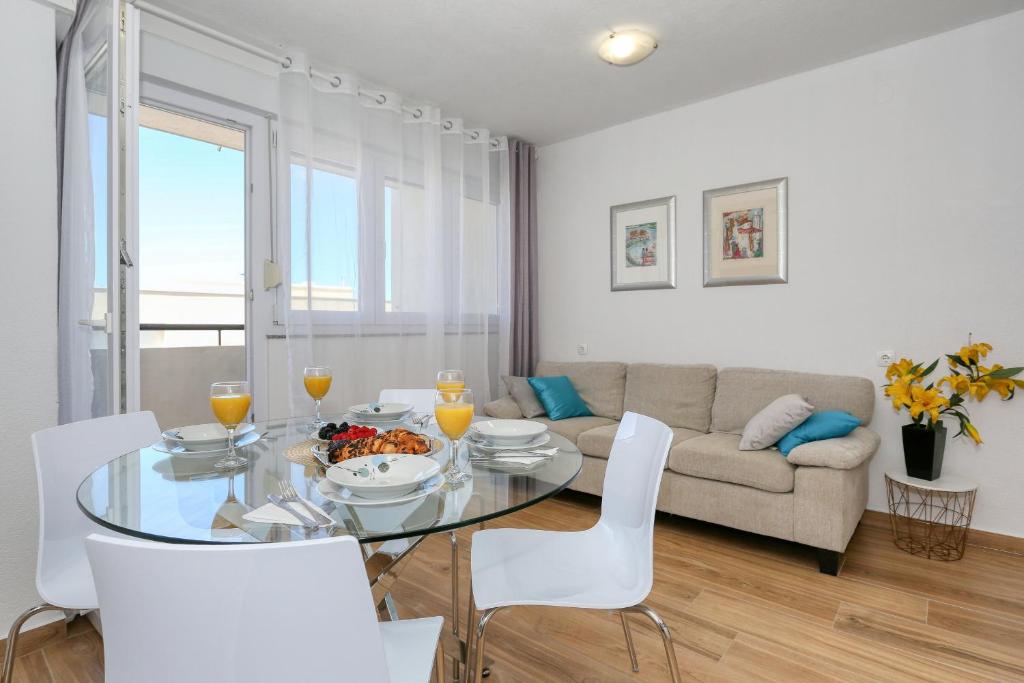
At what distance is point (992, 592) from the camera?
88.4 inches

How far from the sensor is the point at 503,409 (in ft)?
12.3

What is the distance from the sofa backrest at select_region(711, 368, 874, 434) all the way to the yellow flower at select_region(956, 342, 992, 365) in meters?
0.44

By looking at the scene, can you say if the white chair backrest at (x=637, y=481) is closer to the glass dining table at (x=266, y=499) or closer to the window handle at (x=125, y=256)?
the glass dining table at (x=266, y=499)

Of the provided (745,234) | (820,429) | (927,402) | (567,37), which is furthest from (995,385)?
(567,37)

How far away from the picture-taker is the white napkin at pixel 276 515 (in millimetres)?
967

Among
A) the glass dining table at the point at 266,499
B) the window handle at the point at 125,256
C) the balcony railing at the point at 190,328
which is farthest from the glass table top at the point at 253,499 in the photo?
the balcony railing at the point at 190,328

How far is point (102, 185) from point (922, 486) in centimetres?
383

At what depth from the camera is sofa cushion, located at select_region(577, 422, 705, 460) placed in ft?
10.5

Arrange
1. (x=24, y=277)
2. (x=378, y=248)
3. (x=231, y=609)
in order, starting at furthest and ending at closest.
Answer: (x=378, y=248)
(x=24, y=277)
(x=231, y=609)

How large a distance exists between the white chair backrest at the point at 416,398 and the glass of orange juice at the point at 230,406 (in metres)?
0.99

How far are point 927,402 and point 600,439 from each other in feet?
5.44

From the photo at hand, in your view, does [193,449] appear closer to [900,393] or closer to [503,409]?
[503,409]

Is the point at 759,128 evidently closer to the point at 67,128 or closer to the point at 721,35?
the point at 721,35

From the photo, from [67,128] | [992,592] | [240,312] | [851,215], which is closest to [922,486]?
[992,592]
